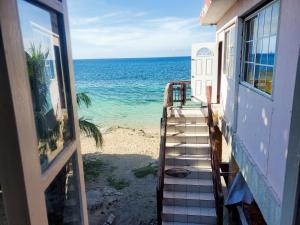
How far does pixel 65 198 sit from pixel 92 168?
36.5 feet

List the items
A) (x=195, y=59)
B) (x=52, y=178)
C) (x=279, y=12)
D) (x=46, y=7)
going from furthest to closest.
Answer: (x=195, y=59) < (x=279, y=12) < (x=46, y=7) < (x=52, y=178)

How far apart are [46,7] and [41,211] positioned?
1.17 metres

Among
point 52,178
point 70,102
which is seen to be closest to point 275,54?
point 70,102

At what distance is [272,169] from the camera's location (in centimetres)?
334

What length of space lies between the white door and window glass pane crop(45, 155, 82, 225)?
7421 mm

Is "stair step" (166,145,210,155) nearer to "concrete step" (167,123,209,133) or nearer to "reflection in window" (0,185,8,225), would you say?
"concrete step" (167,123,209,133)

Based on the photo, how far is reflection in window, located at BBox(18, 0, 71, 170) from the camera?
4.19 feet

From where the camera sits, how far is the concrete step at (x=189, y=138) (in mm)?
7520

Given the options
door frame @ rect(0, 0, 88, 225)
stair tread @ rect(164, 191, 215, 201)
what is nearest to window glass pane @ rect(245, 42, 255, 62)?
stair tread @ rect(164, 191, 215, 201)

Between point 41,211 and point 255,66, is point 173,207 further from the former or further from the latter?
point 41,211

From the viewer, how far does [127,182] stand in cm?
1077

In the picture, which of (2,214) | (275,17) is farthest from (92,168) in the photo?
(2,214)

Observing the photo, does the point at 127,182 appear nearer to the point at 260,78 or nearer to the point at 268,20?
the point at 260,78

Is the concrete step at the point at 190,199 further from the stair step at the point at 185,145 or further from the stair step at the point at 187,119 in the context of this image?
the stair step at the point at 187,119
